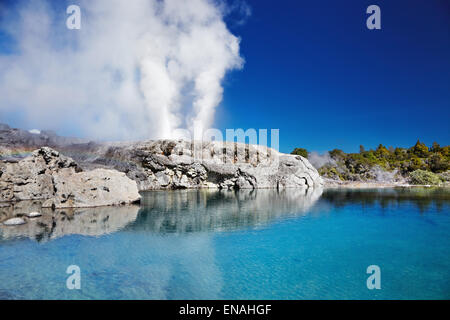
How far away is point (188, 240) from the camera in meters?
13.9

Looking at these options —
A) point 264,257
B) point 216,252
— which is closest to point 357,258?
point 264,257

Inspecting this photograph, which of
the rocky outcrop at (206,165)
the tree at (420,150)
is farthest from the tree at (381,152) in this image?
the rocky outcrop at (206,165)

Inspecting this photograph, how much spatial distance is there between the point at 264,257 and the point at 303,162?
47112 millimetres

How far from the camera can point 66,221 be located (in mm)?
Answer: 17625

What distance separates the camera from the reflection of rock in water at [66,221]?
14.7 metres

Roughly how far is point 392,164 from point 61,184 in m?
87.1

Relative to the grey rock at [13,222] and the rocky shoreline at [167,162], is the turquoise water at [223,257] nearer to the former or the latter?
the grey rock at [13,222]

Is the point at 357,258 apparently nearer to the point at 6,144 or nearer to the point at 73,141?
the point at 6,144

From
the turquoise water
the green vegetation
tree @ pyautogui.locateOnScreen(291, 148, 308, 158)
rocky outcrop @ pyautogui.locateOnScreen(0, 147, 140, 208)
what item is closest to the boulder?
rocky outcrop @ pyautogui.locateOnScreen(0, 147, 140, 208)

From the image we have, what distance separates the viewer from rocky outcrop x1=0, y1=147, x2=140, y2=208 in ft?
75.7

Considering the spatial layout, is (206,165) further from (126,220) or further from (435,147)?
(435,147)

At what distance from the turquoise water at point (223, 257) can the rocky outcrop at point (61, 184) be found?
139 inches

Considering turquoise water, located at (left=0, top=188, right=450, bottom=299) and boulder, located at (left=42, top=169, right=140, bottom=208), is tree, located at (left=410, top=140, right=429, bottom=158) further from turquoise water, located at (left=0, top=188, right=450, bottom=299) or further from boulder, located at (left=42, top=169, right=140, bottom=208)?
boulder, located at (left=42, top=169, right=140, bottom=208)

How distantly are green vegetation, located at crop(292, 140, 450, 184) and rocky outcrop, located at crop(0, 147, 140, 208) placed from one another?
200ft
